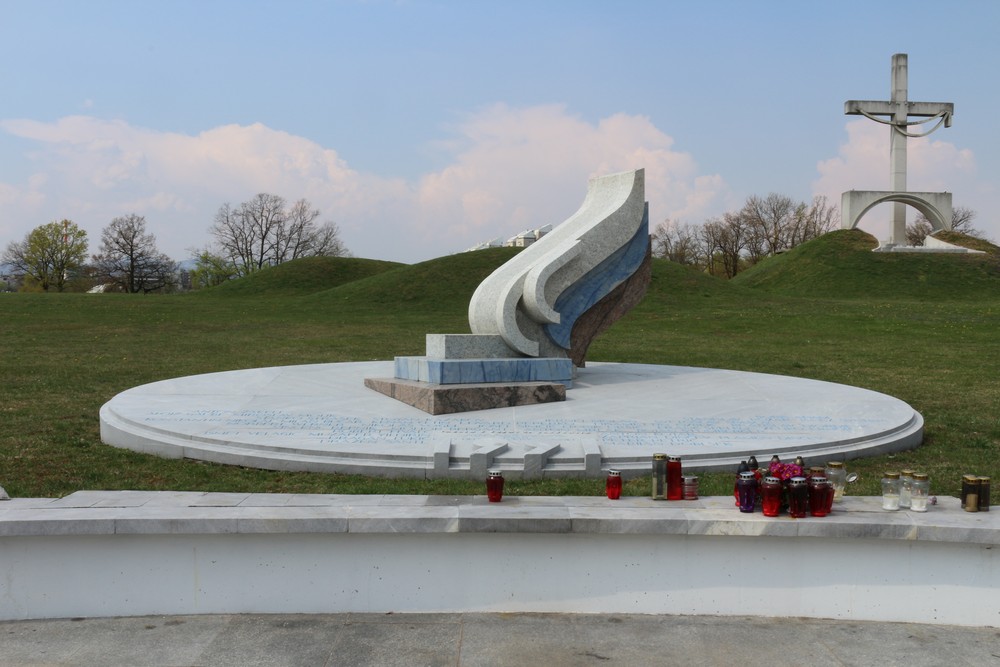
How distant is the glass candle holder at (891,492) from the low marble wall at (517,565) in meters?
0.30

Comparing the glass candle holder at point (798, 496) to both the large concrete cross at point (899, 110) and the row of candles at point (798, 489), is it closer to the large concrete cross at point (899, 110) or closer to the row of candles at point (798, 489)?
the row of candles at point (798, 489)

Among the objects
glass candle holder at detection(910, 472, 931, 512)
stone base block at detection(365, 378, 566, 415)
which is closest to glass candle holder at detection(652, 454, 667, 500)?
glass candle holder at detection(910, 472, 931, 512)

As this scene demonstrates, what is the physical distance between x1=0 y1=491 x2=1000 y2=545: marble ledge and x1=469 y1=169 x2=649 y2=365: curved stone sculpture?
541cm

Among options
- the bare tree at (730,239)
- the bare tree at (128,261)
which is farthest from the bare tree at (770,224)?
the bare tree at (128,261)

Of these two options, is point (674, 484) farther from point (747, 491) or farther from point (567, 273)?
point (567, 273)

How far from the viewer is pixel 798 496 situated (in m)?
4.36

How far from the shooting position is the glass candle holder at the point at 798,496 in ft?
14.3

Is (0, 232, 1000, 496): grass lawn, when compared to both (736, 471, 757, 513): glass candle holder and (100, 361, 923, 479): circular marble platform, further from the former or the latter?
(736, 471, 757, 513): glass candle holder

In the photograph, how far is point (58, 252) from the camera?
54156 millimetres

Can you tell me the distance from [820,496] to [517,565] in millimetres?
1626

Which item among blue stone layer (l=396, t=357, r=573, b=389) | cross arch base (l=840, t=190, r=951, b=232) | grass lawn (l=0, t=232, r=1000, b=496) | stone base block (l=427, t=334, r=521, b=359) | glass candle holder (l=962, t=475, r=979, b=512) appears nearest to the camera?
glass candle holder (l=962, t=475, r=979, b=512)

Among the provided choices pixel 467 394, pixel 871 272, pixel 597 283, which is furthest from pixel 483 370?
pixel 871 272

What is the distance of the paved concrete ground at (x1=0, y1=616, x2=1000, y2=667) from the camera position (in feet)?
12.0

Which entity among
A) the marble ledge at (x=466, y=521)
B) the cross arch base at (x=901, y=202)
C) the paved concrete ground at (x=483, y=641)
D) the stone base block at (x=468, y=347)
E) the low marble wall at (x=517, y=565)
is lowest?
the paved concrete ground at (x=483, y=641)
